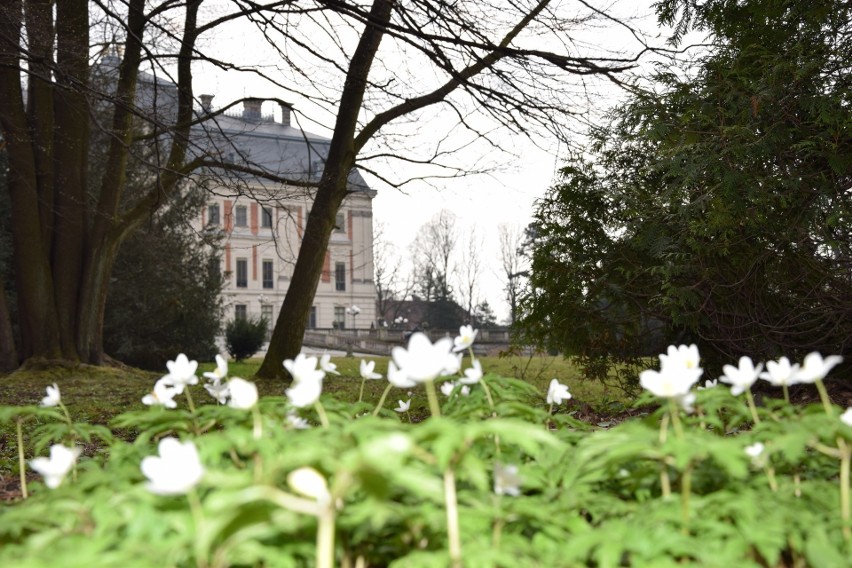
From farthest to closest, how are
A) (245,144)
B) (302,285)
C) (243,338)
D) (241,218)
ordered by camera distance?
(241,218) < (243,338) < (245,144) < (302,285)

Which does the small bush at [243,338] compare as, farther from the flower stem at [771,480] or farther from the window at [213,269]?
the flower stem at [771,480]

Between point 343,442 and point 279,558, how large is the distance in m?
0.24

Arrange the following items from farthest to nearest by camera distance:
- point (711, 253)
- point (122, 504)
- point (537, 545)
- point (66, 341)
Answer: point (66, 341) < point (711, 253) < point (537, 545) < point (122, 504)

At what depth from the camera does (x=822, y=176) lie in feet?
16.7

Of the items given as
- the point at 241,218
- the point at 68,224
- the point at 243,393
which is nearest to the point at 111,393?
the point at 68,224

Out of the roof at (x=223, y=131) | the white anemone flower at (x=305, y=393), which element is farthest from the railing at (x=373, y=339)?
the white anemone flower at (x=305, y=393)

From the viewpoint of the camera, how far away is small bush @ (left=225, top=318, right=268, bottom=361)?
21.7 meters

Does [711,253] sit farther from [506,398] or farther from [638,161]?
[506,398]

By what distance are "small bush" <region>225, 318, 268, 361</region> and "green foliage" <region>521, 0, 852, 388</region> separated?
50.8ft

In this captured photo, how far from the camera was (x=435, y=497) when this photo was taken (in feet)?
3.34

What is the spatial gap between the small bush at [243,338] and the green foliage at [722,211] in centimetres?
1548

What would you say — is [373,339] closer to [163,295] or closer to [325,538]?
[163,295]

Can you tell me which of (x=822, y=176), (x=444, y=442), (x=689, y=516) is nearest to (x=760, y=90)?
(x=822, y=176)

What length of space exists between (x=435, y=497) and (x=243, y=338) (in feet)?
70.2
